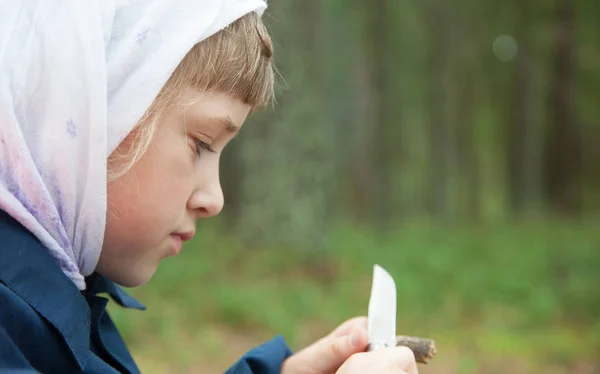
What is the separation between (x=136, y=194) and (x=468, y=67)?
479 inches

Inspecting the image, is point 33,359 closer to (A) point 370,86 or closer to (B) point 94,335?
(B) point 94,335

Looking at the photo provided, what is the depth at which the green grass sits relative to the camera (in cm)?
383

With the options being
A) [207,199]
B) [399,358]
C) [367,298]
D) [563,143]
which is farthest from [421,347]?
[563,143]

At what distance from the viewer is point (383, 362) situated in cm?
124

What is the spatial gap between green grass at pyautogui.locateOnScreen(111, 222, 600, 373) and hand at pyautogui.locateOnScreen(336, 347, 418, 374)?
7.57ft

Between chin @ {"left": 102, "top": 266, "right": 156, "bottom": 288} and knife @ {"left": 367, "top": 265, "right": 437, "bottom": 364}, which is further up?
knife @ {"left": 367, "top": 265, "right": 437, "bottom": 364}

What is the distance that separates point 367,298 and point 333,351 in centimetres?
326

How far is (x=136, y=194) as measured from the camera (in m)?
1.32

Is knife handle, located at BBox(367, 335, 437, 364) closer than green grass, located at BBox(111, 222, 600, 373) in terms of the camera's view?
Yes

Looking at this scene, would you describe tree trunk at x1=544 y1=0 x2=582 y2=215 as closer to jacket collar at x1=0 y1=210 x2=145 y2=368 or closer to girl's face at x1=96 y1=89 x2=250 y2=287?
girl's face at x1=96 y1=89 x2=250 y2=287

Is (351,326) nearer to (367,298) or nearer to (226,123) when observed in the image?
(226,123)

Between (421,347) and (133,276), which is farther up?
(421,347)

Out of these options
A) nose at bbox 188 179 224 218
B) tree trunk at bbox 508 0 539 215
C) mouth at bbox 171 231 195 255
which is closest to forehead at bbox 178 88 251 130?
nose at bbox 188 179 224 218

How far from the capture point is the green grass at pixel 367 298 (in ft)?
12.6
